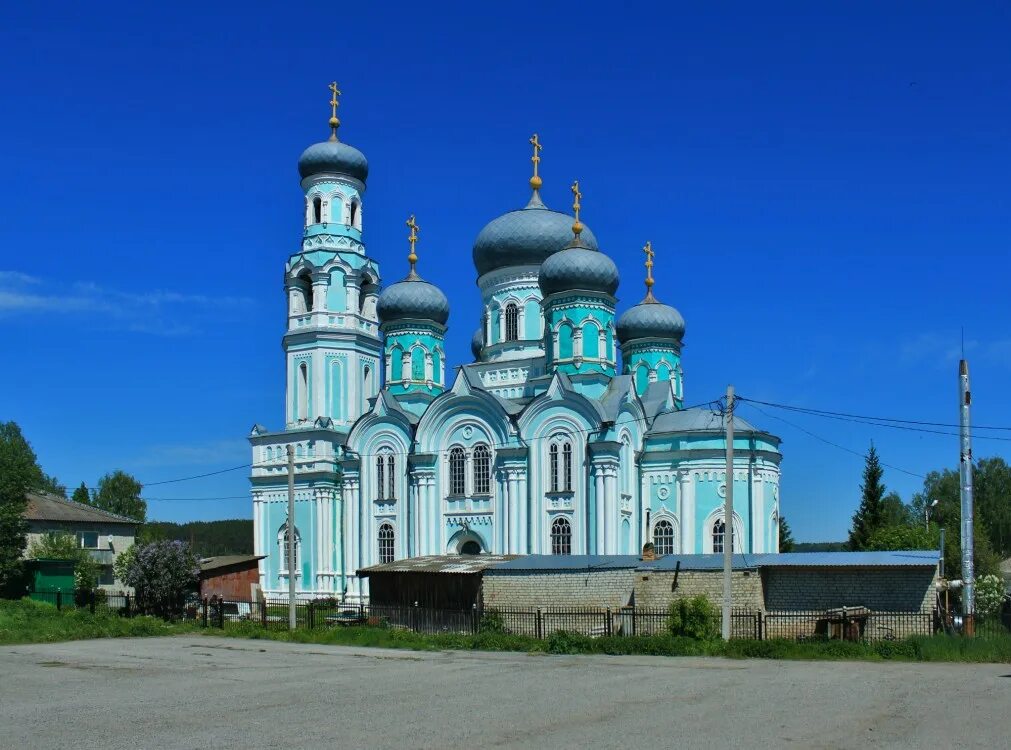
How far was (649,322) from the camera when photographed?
46344 millimetres

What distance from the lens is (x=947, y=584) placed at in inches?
990

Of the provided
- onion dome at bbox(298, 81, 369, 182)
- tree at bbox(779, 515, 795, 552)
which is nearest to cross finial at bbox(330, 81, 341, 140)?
onion dome at bbox(298, 81, 369, 182)

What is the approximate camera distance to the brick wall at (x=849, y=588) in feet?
78.9

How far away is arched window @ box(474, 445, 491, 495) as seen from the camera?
129 feet

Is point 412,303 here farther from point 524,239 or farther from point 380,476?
point 380,476

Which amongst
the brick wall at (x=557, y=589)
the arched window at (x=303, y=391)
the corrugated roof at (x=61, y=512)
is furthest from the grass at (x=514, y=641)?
the arched window at (x=303, y=391)

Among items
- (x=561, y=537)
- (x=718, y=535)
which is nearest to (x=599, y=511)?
(x=561, y=537)

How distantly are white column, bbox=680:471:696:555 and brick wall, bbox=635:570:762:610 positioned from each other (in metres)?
12.1

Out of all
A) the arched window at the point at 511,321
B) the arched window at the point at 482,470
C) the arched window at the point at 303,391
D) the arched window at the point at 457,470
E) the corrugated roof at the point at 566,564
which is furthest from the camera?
the arched window at the point at 303,391

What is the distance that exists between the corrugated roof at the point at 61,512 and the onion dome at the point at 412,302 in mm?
13970

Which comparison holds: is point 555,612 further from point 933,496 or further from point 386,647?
point 933,496

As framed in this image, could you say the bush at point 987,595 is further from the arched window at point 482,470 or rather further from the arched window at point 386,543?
the arched window at point 386,543

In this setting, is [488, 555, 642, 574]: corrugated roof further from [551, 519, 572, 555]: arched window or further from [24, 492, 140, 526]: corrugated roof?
[24, 492, 140, 526]: corrugated roof

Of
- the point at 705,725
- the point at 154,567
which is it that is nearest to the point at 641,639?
the point at 705,725
